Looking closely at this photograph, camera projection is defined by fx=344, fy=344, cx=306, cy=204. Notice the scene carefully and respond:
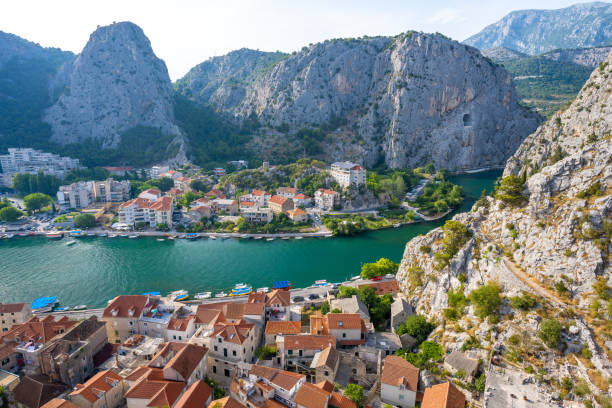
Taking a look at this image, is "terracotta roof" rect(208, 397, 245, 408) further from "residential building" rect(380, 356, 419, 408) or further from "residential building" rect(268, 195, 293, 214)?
"residential building" rect(268, 195, 293, 214)

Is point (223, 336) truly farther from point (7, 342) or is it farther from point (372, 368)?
point (7, 342)

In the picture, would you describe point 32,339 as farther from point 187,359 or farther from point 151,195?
point 151,195

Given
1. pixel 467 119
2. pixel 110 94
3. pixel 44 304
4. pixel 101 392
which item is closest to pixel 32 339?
pixel 101 392

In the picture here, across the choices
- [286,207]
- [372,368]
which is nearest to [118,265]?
[286,207]

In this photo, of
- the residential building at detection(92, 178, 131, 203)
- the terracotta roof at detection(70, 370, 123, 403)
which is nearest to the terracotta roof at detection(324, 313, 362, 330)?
the terracotta roof at detection(70, 370, 123, 403)

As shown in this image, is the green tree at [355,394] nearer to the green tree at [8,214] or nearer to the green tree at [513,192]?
the green tree at [513,192]

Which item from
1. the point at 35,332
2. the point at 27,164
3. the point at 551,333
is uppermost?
the point at 27,164
